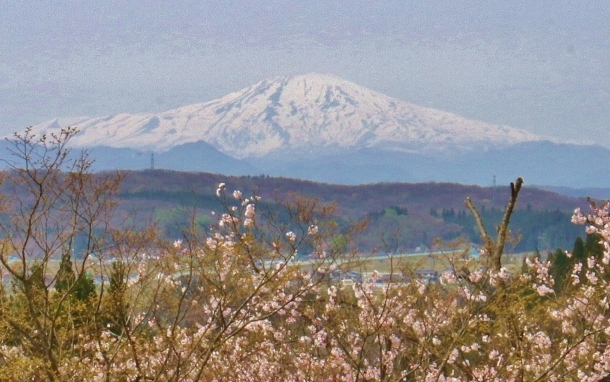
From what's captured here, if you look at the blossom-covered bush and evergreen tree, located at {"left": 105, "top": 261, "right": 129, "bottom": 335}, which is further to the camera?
the blossom-covered bush

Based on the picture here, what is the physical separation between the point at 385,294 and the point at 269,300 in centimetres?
149

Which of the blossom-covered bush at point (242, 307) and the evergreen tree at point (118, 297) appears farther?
the blossom-covered bush at point (242, 307)

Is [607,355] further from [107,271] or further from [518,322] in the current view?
[107,271]

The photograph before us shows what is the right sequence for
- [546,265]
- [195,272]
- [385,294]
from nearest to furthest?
[195,272]
[385,294]
[546,265]

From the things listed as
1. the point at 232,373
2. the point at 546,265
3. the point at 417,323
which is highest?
the point at 546,265

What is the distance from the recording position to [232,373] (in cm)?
1093

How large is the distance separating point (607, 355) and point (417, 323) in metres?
2.36

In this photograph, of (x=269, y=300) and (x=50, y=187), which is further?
(x=269, y=300)

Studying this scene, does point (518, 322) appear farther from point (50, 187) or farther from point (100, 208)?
point (50, 187)

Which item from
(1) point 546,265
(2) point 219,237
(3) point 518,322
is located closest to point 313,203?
(2) point 219,237

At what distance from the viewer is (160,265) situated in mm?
10016

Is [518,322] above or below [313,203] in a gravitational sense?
below

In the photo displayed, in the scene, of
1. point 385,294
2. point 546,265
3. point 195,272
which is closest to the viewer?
point 195,272

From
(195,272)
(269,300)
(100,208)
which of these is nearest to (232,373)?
(269,300)
